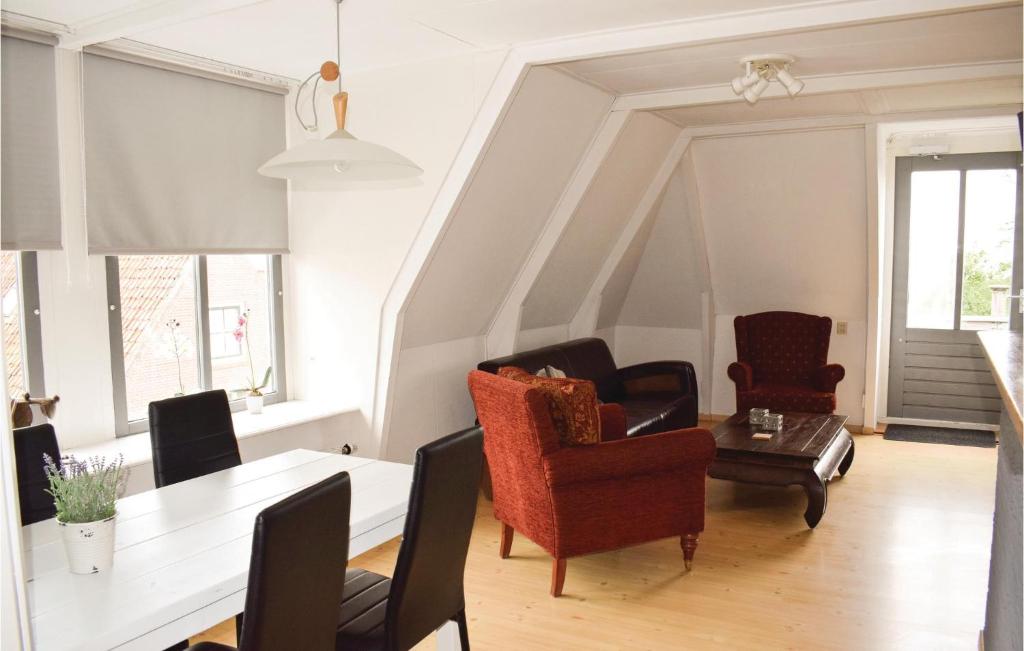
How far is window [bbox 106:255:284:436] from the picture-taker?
13.2 feet

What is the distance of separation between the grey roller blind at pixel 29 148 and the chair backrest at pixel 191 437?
100 cm

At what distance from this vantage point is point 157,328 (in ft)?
13.9

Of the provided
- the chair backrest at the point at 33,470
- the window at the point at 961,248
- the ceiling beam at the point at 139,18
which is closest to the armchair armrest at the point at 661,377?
the window at the point at 961,248

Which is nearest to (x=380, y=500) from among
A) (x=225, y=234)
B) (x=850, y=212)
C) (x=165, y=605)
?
(x=165, y=605)

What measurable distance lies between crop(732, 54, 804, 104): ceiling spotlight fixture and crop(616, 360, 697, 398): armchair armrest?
8.47 ft

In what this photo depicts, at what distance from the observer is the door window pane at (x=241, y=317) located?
15.1ft

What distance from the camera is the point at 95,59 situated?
374cm

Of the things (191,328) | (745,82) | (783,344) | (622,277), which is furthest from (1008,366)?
(622,277)

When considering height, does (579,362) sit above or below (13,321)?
below

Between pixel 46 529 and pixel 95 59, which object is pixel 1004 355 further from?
pixel 95 59

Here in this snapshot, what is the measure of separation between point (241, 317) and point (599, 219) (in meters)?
2.70

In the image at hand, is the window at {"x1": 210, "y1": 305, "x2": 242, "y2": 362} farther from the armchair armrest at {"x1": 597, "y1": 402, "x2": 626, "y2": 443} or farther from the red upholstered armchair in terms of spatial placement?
the armchair armrest at {"x1": 597, "y1": 402, "x2": 626, "y2": 443}

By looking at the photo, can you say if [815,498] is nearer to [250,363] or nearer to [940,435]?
[940,435]

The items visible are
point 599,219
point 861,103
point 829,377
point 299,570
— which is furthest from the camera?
point 829,377
